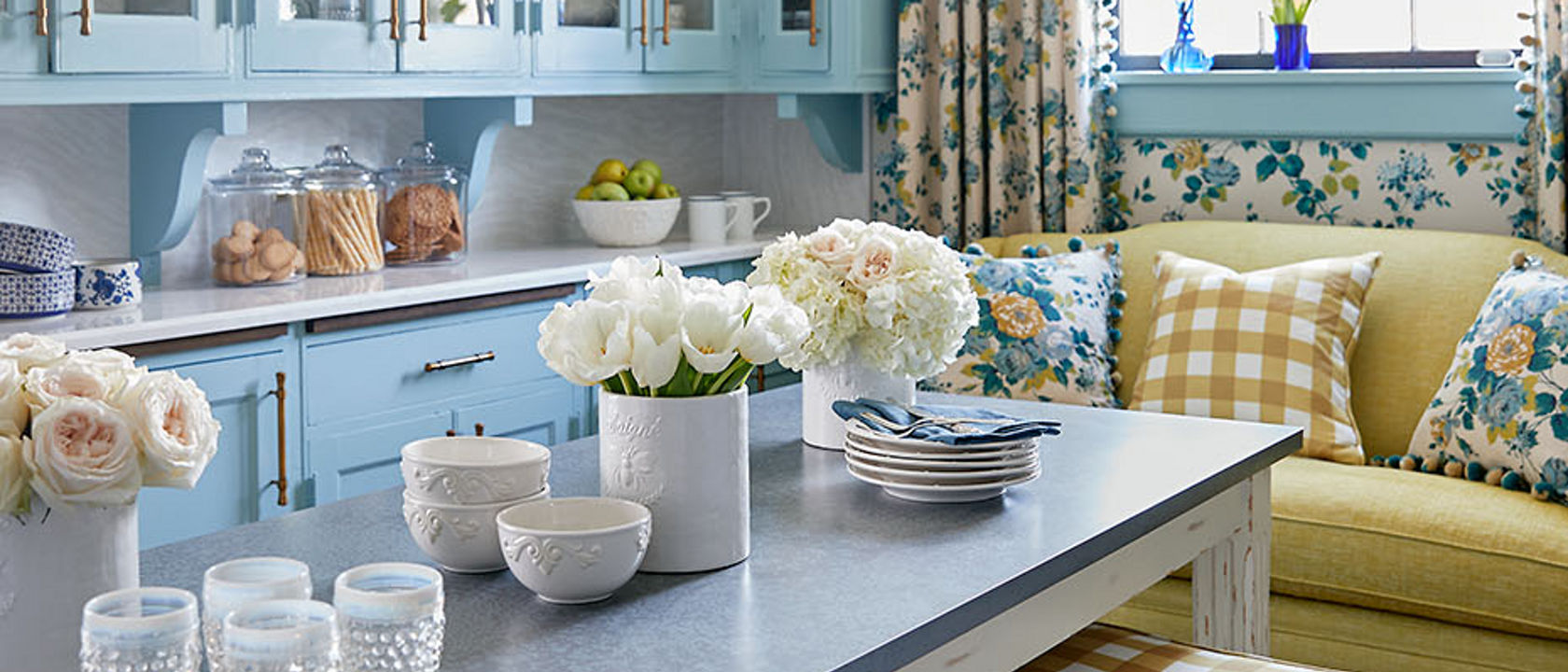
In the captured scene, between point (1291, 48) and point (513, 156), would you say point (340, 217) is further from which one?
point (1291, 48)

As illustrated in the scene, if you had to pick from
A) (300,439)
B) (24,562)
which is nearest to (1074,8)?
(300,439)

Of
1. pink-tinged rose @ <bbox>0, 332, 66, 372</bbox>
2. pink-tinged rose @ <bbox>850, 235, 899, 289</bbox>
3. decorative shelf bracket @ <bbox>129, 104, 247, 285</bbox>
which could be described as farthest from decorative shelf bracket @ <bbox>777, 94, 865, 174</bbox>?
pink-tinged rose @ <bbox>0, 332, 66, 372</bbox>

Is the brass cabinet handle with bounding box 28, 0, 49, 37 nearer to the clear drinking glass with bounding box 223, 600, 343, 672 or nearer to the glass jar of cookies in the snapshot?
the glass jar of cookies

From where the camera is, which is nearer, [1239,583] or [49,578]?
[49,578]

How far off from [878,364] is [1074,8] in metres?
2.24

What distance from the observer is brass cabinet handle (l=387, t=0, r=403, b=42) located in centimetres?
330

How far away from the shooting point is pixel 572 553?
4.67 ft

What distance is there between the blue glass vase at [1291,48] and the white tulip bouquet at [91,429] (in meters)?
3.06

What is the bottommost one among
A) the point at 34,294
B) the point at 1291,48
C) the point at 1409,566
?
the point at 1409,566

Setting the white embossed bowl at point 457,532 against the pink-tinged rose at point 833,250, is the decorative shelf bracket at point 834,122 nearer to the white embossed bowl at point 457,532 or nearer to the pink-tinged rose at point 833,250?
the pink-tinged rose at point 833,250

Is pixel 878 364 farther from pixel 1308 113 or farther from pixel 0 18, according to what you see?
pixel 1308 113

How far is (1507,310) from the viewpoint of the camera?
313 cm

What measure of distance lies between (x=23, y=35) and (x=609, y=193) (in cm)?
154

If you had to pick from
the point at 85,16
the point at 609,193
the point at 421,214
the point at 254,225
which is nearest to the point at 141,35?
the point at 85,16
